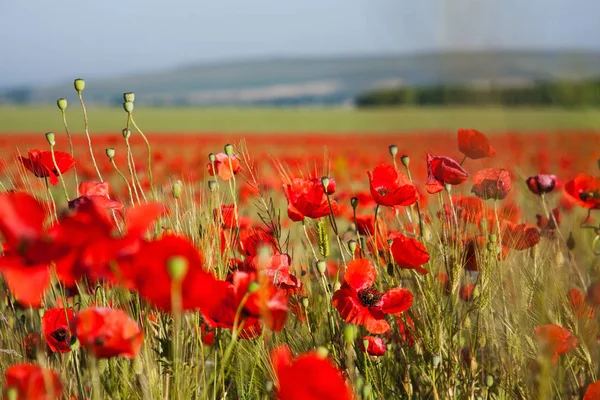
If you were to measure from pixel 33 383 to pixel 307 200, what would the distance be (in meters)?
0.53

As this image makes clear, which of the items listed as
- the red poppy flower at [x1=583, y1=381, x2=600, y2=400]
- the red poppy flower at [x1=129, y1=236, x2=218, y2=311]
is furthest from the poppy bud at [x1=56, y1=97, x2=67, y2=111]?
the red poppy flower at [x1=583, y1=381, x2=600, y2=400]

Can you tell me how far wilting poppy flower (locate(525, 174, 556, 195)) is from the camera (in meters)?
1.44

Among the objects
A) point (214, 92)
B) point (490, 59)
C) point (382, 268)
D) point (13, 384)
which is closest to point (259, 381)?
point (382, 268)

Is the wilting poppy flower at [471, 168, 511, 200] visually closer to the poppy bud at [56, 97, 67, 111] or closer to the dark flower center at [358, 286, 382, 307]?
the dark flower center at [358, 286, 382, 307]

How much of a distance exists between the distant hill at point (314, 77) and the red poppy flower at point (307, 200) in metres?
0.18

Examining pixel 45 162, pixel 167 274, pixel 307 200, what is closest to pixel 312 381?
pixel 167 274

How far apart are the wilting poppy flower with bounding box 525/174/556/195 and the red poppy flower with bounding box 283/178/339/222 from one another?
0.54m

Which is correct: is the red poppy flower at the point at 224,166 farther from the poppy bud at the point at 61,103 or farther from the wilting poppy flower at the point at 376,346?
the wilting poppy flower at the point at 376,346

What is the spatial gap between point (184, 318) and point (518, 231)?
0.61m

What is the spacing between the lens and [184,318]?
0.95 metres

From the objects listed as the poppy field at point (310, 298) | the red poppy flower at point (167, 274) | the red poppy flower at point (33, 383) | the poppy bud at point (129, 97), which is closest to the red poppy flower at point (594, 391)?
the poppy field at point (310, 298)

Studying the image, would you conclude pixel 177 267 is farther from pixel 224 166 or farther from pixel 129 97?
pixel 224 166

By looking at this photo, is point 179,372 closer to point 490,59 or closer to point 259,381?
point 259,381

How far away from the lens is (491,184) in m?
1.20
